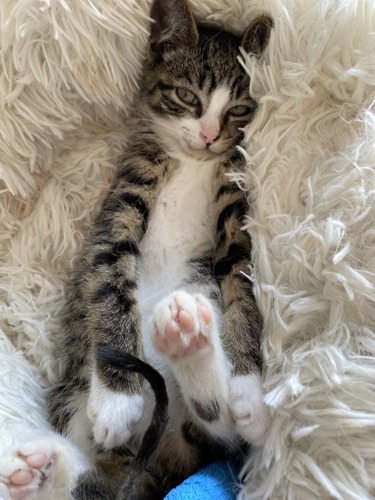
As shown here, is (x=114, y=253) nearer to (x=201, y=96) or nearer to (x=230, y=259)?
(x=230, y=259)

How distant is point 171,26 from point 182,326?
618 millimetres

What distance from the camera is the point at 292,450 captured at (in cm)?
77

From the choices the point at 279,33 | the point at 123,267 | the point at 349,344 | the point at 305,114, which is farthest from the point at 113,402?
the point at 279,33

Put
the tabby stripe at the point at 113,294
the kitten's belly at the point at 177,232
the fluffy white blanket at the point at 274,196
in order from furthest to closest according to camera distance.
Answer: the kitten's belly at the point at 177,232
the tabby stripe at the point at 113,294
the fluffy white blanket at the point at 274,196

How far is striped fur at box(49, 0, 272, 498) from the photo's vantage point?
2.75ft

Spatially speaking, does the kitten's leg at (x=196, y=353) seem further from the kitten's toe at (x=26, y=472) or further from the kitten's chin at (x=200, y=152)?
the kitten's chin at (x=200, y=152)

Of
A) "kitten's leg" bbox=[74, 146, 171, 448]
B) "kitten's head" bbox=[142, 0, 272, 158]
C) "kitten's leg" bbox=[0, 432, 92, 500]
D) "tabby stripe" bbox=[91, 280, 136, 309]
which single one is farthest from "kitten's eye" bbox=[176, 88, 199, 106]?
"kitten's leg" bbox=[0, 432, 92, 500]

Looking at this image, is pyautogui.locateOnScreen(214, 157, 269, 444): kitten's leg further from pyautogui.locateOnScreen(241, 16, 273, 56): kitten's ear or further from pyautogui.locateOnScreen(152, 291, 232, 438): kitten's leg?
pyautogui.locateOnScreen(241, 16, 273, 56): kitten's ear

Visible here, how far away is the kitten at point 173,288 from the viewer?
833mm

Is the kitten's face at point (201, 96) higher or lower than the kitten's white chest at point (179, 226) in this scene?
higher

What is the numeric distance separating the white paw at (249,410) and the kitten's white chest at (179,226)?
262 mm

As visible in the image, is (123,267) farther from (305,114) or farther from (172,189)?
(305,114)

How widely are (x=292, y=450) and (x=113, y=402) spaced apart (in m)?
0.27

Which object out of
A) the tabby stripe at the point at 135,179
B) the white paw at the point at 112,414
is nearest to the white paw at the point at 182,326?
the white paw at the point at 112,414
